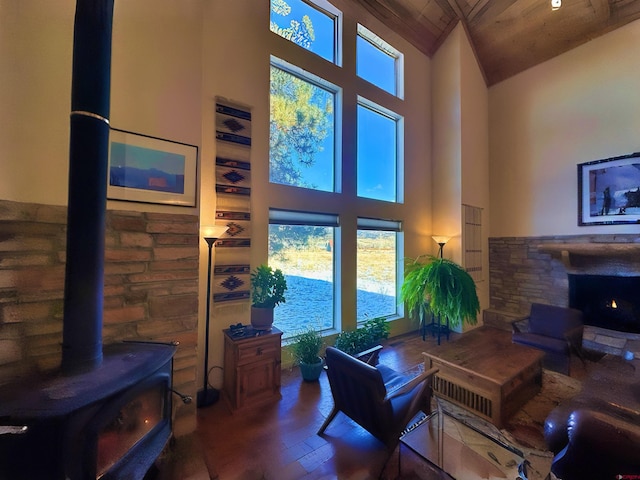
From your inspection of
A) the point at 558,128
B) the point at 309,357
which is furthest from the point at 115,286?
the point at 558,128

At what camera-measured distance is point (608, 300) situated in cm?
381

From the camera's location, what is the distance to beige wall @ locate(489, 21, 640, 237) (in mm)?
3762

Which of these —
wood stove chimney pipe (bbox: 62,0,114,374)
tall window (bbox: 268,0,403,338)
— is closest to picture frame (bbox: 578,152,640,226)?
tall window (bbox: 268,0,403,338)

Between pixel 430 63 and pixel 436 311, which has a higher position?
pixel 430 63

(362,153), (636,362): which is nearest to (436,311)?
(636,362)

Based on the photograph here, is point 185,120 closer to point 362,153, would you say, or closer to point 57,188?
point 57,188

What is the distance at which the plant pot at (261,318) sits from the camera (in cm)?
256

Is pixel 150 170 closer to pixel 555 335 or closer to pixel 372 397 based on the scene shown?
pixel 372 397

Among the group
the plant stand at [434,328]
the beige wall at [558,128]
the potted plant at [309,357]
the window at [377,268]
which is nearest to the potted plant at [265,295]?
the potted plant at [309,357]

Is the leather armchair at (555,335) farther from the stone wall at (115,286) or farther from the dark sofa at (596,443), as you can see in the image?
the stone wall at (115,286)

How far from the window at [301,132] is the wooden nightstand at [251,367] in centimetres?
178

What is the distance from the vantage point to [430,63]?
16.1 ft

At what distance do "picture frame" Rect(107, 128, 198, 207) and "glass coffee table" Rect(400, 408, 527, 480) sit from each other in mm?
2355

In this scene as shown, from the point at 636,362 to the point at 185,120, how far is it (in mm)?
4525
